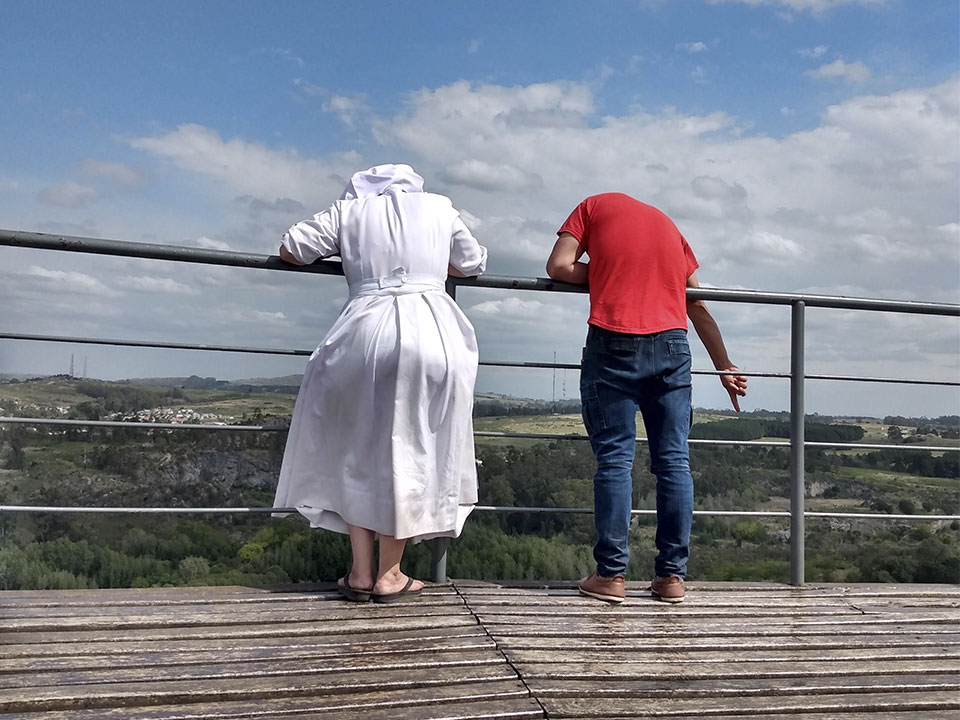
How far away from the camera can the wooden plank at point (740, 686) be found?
71.7 inches

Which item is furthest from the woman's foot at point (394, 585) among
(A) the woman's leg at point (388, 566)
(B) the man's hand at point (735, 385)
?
(B) the man's hand at point (735, 385)

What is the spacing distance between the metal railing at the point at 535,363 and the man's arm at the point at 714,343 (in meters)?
0.04

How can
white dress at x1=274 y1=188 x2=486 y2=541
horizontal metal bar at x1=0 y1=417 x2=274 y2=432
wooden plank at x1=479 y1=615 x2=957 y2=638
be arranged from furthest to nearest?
horizontal metal bar at x1=0 y1=417 x2=274 y2=432, white dress at x1=274 y1=188 x2=486 y2=541, wooden plank at x1=479 y1=615 x2=957 y2=638

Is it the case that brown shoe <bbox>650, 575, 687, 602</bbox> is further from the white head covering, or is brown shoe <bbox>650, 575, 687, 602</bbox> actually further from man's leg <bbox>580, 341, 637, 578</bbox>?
the white head covering

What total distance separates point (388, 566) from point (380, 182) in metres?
1.19

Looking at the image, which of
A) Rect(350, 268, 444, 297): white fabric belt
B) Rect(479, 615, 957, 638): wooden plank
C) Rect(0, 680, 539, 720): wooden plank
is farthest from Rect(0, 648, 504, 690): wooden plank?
Rect(350, 268, 444, 297): white fabric belt

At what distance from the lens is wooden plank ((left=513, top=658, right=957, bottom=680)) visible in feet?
6.31

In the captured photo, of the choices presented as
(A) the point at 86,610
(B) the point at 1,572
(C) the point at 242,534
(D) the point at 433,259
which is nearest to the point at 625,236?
(D) the point at 433,259

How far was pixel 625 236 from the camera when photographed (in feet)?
8.75

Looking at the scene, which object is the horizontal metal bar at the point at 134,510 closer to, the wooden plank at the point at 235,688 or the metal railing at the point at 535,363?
the metal railing at the point at 535,363

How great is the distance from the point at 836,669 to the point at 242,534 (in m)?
1.82

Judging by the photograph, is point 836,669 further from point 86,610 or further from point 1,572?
point 1,572

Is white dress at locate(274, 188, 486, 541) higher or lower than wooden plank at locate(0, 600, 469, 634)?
higher

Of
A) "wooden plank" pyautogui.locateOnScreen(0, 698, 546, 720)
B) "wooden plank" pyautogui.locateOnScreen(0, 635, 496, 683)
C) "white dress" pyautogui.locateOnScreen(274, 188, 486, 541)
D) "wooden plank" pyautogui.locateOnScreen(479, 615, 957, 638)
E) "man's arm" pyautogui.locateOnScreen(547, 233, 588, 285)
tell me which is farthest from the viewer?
"man's arm" pyautogui.locateOnScreen(547, 233, 588, 285)
